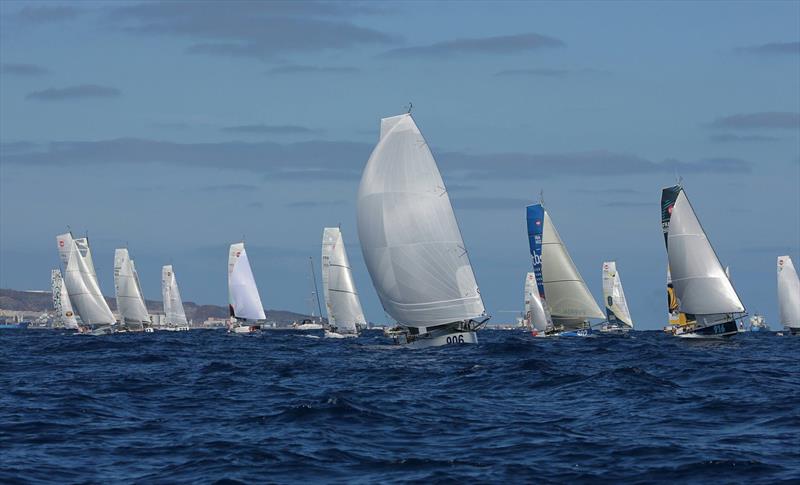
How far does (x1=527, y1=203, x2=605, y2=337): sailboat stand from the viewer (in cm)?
7994

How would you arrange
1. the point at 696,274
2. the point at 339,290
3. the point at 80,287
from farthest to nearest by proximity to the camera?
the point at 80,287, the point at 339,290, the point at 696,274

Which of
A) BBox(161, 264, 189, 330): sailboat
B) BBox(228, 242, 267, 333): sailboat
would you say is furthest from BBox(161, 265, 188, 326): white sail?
BBox(228, 242, 267, 333): sailboat

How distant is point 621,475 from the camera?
687 inches

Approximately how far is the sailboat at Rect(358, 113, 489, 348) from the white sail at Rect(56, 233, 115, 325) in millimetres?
63209

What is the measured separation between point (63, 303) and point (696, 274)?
102534 millimetres

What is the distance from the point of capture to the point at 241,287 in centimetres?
12231

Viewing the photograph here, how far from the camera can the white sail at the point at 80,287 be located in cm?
11025

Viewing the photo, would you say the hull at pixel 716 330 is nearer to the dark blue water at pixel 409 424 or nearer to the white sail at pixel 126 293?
the dark blue water at pixel 409 424

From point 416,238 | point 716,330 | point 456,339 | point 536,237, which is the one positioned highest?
point 536,237

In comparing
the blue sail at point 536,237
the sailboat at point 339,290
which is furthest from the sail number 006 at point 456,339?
the sailboat at point 339,290

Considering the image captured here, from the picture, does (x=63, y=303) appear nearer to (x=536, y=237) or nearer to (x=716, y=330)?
(x=536, y=237)

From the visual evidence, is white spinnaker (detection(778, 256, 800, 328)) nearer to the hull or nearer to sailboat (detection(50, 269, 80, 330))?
the hull

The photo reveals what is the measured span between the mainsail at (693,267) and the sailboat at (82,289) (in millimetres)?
64273

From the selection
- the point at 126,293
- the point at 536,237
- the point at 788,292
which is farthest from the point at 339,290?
the point at 788,292
